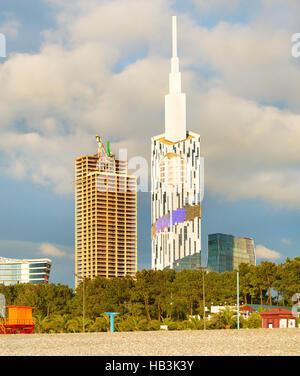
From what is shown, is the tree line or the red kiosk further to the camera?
the tree line

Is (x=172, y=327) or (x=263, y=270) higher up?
(x=263, y=270)

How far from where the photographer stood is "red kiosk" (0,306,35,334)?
172ft

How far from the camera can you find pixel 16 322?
52.3 metres

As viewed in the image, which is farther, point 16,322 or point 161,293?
point 161,293

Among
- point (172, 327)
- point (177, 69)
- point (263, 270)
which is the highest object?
point (177, 69)

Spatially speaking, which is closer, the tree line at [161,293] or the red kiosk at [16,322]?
the red kiosk at [16,322]

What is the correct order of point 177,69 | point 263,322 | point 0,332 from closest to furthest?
point 0,332, point 263,322, point 177,69

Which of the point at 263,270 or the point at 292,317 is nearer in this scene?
the point at 292,317

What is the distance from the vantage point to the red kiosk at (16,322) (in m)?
52.3

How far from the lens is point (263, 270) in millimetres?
86188
